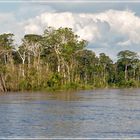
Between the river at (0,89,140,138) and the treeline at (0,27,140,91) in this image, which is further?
the treeline at (0,27,140,91)

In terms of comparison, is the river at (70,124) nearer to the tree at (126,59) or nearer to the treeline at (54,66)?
the treeline at (54,66)

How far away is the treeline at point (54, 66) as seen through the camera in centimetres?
7744

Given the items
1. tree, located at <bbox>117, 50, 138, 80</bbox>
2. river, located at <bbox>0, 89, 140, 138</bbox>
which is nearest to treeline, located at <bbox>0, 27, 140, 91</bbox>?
tree, located at <bbox>117, 50, 138, 80</bbox>

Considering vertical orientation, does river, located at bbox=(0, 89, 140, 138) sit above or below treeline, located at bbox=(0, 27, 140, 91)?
below

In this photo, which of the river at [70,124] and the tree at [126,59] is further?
the tree at [126,59]

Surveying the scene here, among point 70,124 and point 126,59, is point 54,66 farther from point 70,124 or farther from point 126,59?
point 70,124

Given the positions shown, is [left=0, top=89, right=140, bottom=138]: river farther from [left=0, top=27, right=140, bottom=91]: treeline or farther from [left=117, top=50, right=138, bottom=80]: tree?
[left=117, top=50, right=138, bottom=80]: tree

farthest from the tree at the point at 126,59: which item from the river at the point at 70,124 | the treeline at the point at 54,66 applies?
the river at the point at 70,124

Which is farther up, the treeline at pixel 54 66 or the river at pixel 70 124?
the treeline at pixel 54 66

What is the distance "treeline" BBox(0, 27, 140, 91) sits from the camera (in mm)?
77438

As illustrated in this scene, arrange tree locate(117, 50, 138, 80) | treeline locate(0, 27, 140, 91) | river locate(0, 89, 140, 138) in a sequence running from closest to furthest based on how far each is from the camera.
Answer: river locate(0, 89, 140, 138)
treeline locate(0, 27, 140, 91)
tree locate(117, 50, 138, 80)

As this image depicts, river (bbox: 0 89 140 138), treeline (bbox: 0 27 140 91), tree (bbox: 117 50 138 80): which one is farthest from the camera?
tree (bbox: 117 50 138 80)

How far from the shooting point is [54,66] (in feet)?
303

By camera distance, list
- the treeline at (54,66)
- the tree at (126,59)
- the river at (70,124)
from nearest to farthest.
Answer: the river at (70,124), the treeline at (54,66), the tree at (126,59)
